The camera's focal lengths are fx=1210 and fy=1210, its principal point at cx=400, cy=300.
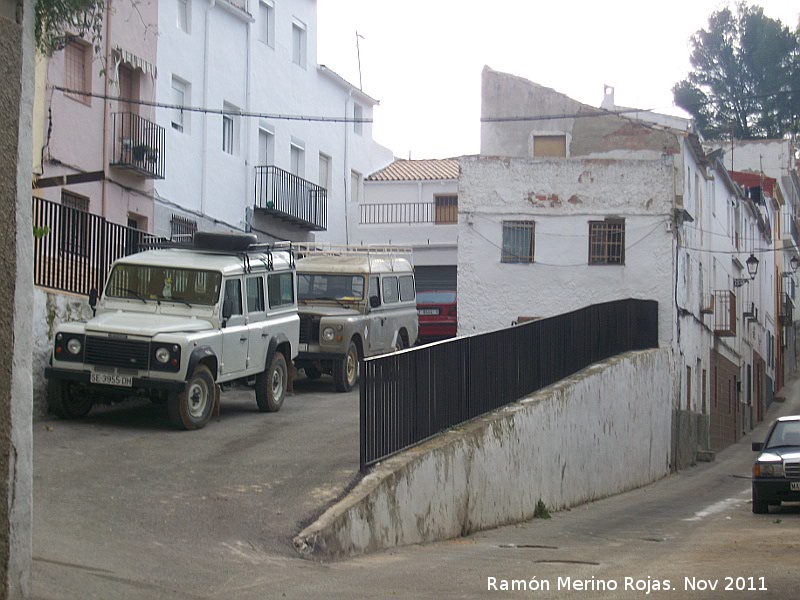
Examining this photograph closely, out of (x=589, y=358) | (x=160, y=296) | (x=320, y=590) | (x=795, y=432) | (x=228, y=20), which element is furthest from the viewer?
(x=228, y=20)

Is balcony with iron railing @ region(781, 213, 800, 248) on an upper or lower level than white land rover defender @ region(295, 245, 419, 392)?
upper

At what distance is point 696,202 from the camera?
1308 inches

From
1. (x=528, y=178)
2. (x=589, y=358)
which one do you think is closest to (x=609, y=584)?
(x=589, y=358)

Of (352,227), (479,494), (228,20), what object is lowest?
(479,494)

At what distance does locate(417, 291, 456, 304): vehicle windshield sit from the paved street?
15262mm

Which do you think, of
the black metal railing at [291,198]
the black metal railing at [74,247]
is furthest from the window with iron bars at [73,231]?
the black metal railing at [291,198]

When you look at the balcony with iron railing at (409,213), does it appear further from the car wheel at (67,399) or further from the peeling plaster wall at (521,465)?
the car wheel at (67,399)

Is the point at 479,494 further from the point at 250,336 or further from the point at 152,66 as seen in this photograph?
the point at 152,66

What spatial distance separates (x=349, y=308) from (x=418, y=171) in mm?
22709

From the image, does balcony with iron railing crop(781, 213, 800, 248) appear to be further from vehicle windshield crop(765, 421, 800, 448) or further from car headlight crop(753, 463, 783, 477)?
car headlight crop(753, 463, 783, 477)

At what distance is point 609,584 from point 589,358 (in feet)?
45.6

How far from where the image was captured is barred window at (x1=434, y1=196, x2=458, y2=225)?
Answer: 138 ft

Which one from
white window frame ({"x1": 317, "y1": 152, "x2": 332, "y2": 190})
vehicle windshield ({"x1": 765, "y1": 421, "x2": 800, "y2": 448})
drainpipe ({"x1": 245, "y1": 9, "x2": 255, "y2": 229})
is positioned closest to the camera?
vehicle windshield ({"x1": 765, "y1": 421, "x2": 800, "y2": 448})

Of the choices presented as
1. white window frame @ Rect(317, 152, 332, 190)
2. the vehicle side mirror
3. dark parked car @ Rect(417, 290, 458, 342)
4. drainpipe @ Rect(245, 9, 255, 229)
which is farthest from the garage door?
the vehicle side mirror
